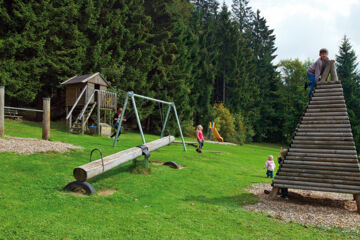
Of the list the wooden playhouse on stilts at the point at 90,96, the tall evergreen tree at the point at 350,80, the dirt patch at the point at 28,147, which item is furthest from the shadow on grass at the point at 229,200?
the tall evergreen tree at the point at 350,80

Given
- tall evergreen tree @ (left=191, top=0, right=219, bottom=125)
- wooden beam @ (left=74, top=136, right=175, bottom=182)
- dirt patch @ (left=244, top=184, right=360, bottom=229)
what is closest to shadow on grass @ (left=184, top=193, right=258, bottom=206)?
dirt patch @ (left=244, top=184, right=360, bottom=229)

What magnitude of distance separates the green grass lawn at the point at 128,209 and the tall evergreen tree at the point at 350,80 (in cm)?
4145

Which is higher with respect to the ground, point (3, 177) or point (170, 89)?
point (170, 89)

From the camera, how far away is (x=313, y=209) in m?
7.61

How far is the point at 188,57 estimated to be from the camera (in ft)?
146

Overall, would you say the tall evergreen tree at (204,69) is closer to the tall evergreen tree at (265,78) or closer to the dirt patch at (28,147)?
the tall evergreen tree at (265,78)

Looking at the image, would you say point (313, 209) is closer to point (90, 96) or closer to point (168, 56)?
point (90, 96)

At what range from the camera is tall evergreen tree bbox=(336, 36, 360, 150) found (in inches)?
1719

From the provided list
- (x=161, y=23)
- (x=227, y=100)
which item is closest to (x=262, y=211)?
(x=161, y=23)

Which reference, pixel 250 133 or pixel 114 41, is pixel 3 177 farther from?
pixel 250 133

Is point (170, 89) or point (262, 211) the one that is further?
point (170, 89)

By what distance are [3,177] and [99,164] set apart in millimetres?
2664

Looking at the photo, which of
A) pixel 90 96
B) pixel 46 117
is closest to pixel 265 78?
pixel 90 96

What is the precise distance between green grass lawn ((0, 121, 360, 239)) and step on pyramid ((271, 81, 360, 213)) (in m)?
1.52
